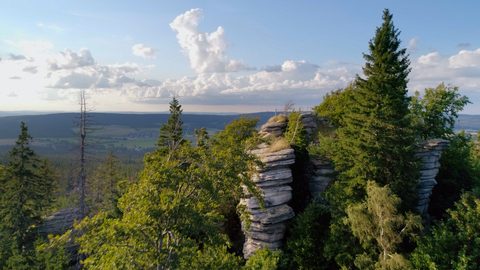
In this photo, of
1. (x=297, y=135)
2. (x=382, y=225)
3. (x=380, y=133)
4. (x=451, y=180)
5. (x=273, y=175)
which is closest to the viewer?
(x=382, y=225)

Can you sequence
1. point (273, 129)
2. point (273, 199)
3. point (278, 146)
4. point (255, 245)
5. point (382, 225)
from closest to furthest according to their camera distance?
1. point (382, 225)
2. point (255, 245)
3. point (273, 199)
4. point (278, 146)
5. point (273, 129)

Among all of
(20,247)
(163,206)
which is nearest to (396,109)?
(163,206)

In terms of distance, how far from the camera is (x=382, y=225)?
15.5m

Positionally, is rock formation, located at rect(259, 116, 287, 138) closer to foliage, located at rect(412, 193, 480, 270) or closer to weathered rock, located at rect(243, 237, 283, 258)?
weathered rock, located at rect(243, 237, 283, 258)

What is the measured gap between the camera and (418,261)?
589 inches

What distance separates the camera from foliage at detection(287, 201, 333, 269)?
1877 cm

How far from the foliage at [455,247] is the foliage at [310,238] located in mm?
6300

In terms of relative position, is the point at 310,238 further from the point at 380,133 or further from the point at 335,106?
the point at 335,106

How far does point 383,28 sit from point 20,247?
4807cm

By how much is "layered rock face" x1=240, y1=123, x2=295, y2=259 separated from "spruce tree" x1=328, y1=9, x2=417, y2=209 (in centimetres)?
449

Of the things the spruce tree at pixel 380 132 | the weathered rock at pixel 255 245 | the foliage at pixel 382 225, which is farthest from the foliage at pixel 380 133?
the weathered rock at pixel 255 245

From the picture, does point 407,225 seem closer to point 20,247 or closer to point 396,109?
point 396,109

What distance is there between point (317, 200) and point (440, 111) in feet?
65.1

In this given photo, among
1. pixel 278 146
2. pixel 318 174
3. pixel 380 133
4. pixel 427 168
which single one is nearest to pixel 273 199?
pixel 278 146
